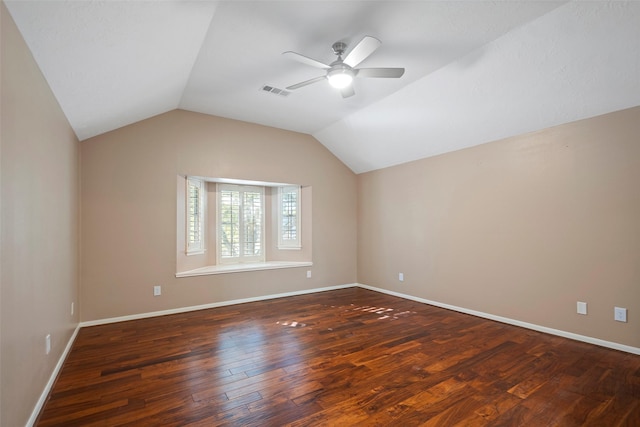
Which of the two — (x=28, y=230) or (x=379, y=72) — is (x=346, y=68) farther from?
(x=28, y=230)

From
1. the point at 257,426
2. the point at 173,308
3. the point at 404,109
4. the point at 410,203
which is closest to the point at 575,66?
the point at 404,109

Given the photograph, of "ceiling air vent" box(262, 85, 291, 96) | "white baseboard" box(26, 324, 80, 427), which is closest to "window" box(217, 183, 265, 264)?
"ceiling air vent" box(262, 85, 291, 96)

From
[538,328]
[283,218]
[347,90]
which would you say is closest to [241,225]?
[283,218]

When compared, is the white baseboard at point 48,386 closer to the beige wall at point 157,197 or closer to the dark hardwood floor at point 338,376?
the dark hardwood floor at point 338,376

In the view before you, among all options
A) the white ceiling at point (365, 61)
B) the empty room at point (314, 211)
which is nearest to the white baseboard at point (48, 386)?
the empty room at point (314, 211)

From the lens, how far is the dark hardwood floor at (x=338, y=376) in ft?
6.33

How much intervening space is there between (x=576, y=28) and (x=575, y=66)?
423mm

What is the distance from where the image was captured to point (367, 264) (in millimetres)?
5809

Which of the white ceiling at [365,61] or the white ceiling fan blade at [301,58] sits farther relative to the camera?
the white ceiling fan blade at [301,58]

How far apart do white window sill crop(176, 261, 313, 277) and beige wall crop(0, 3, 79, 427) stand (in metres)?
1.72

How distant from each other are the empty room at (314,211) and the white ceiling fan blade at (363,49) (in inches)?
0.6

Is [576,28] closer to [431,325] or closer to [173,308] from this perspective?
[431,325]

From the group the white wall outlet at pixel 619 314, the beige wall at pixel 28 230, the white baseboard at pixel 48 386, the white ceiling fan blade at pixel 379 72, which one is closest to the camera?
the beige wall at pixel 28 230

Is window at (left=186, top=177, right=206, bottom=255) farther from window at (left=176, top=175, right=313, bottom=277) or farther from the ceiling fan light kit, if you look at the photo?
the ceiling fan light kit
